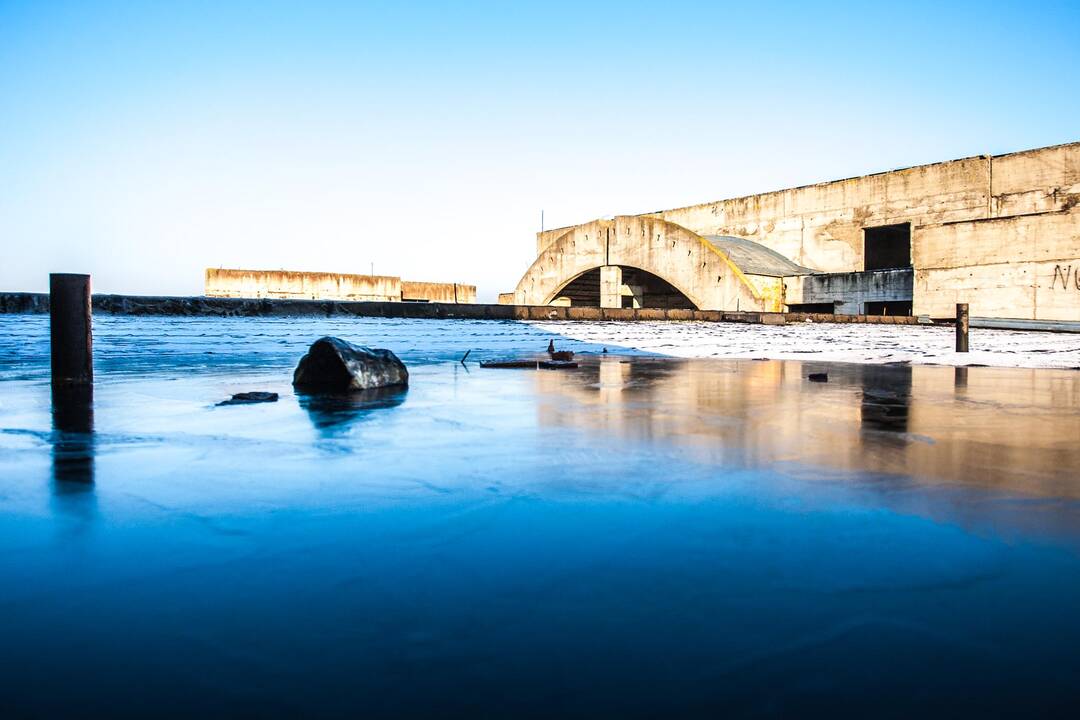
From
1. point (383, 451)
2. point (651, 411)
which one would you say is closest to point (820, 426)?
point (651, 411)

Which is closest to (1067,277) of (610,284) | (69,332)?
(610,284)

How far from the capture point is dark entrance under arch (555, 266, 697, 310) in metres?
34.2

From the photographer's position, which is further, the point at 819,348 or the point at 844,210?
the point at 844,210

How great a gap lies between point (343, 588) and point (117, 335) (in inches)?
350

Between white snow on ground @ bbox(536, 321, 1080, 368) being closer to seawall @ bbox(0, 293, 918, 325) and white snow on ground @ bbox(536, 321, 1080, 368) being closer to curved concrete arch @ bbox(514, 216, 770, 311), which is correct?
seawall @ bbox(0, 293, 918, 325)

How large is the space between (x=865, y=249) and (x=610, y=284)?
1113 cm

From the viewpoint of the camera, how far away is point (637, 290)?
113 ft

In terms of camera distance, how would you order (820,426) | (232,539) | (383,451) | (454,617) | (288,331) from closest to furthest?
(454,617) < (232,539) < (383,451) < (820,426) < (288,331)

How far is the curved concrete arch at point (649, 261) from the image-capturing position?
87.7 feet

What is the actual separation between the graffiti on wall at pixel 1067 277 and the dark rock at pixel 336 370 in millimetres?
21890

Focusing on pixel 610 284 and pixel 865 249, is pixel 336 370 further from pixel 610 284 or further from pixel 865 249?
pixel 865 249

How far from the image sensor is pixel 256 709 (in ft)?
2.90

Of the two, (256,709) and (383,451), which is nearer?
(256,709)

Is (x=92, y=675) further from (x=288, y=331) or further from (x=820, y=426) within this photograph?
(x=288, y=331)
